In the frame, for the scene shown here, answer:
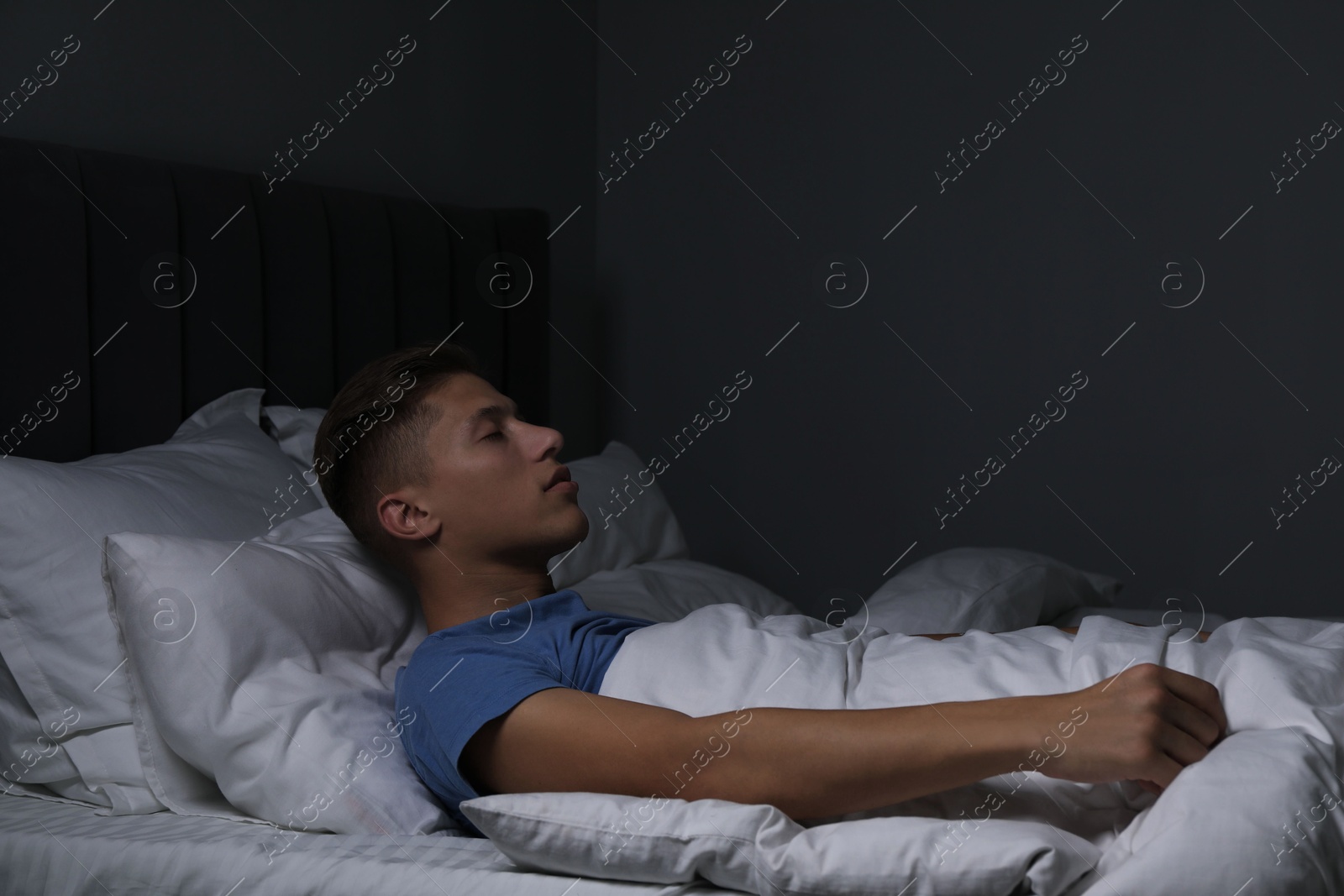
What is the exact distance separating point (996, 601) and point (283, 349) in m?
1.25

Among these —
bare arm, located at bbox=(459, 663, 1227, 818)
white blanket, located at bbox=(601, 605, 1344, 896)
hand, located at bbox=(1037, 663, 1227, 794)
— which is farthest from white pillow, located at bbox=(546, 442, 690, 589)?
hand, located at bbox=(1037, 663, 1227, 794)

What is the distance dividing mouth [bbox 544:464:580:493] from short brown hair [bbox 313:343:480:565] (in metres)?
0.15

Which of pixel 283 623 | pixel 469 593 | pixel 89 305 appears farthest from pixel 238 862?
pixel 89 305

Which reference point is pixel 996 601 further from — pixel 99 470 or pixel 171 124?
pixel 171 124

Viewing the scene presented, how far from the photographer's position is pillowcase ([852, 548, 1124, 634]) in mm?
1576

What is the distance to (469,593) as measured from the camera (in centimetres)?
131

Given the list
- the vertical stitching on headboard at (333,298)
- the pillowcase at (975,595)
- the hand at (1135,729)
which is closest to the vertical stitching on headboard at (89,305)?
the vertical stitching on headboard at (333,298)

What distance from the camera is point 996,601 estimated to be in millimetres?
1617

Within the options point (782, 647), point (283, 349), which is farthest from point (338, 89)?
point (782, 647)

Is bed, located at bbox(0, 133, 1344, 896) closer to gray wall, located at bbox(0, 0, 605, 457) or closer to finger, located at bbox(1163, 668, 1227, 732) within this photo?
finger, located at bbox(1163, 668, 1227, 732)

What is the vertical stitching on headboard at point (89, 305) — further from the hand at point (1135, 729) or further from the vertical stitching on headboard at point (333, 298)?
the hand at point (1135, 729)

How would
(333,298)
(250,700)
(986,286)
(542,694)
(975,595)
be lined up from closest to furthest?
(542,694), (250,700), (975,595), (333,298), (986,286)

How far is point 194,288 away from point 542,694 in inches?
43.5

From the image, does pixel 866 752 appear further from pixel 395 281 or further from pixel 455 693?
pixel 395 281
